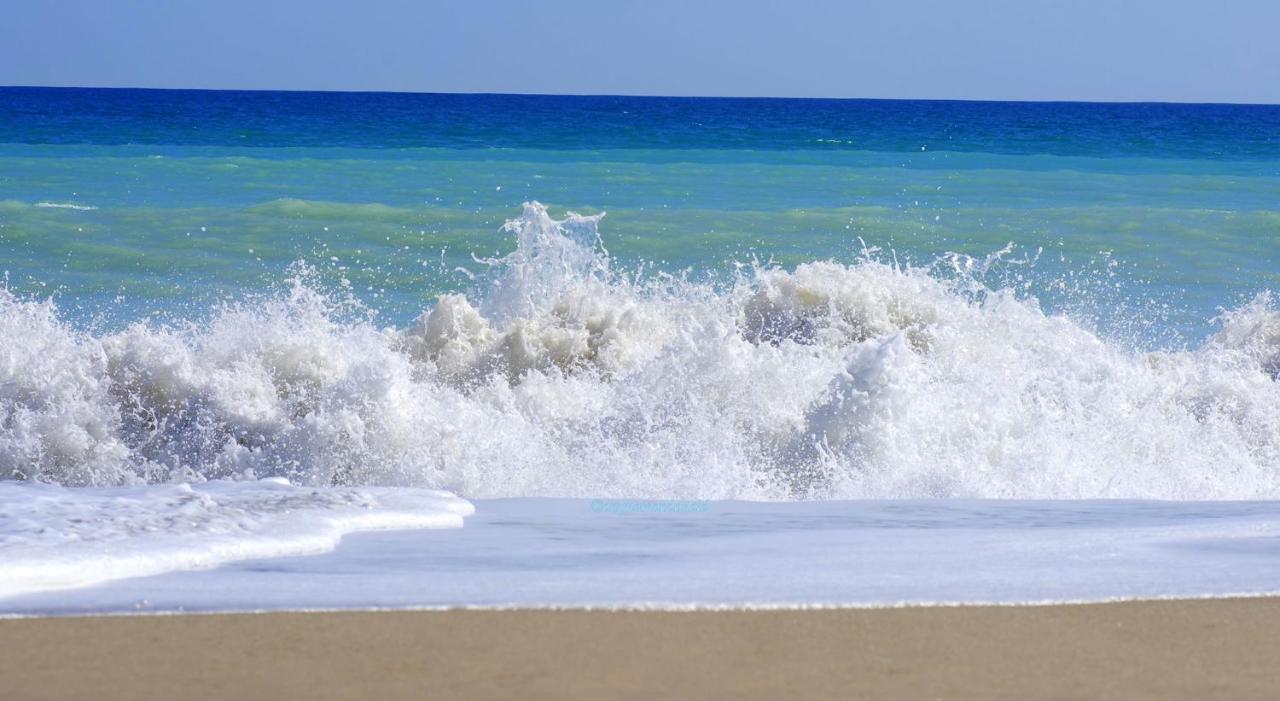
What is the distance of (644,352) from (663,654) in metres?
4.63

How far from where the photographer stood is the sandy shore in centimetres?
238

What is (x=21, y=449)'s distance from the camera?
18.6ft

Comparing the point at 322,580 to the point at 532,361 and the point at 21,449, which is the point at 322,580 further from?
the point at 532,361

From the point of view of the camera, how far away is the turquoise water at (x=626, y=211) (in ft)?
35.6

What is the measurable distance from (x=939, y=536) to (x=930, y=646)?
123cm

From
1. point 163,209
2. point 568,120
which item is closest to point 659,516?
point 163,209

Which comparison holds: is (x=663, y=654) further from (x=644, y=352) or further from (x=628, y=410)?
(x=644, y=352)

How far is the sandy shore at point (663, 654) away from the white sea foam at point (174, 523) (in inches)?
16.1

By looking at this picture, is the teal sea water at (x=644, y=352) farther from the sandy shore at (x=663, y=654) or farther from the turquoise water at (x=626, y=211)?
the sandy shore at (x=663, y=654)

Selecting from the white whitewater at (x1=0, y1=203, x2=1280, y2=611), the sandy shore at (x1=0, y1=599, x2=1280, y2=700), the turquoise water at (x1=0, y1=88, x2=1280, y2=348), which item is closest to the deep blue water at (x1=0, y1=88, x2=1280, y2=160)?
the turquoise water at (x1=0, y1=88, x2=1280, y2=348)

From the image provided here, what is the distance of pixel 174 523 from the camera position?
3.56 metres

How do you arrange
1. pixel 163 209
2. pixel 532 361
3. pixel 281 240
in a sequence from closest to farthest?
pixel 532 361, pixel 281 240, pixel 163 209

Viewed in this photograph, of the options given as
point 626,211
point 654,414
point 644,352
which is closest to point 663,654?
point 654,414

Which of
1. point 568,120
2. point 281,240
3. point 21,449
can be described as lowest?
point 21,449
